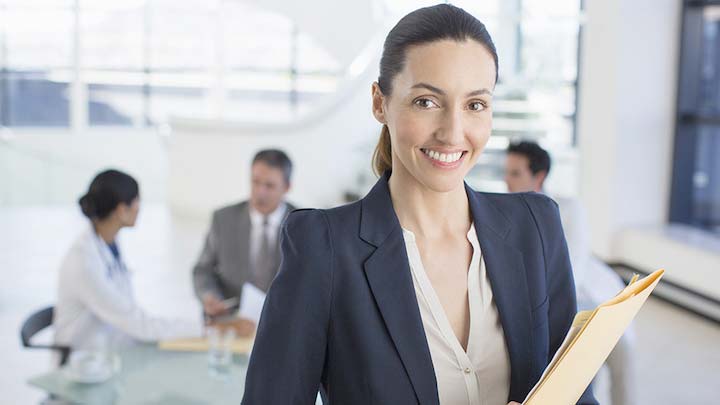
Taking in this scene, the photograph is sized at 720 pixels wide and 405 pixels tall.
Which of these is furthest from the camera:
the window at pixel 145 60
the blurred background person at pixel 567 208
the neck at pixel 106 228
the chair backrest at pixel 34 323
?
the window at pixel 145 60

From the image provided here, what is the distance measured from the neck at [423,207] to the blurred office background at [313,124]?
10.9 ft

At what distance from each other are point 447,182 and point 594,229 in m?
6.19

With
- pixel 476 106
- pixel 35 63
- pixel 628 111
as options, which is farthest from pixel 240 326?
pixel 35 63

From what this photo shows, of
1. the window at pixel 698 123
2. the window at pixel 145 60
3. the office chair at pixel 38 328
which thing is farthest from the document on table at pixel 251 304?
the window at pixel 145 60

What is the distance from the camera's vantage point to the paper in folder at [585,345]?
107 cm

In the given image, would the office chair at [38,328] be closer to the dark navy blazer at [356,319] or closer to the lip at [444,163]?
the dark navy blazer at [356,319]

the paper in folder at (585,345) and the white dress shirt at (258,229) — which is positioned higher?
the paper in folder at (585,345)

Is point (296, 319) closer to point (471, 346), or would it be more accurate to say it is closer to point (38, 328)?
point (471, 346)

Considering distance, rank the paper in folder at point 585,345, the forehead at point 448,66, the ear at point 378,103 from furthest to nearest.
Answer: the ear at point 378,103, the forehead at point 448,66, the paper in folder at point 585,345

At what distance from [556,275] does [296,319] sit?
0.42m

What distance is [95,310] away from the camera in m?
3.17

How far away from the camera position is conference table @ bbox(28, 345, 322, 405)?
2605 mm

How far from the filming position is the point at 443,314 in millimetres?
1235

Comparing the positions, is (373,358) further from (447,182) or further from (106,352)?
(106,352)
